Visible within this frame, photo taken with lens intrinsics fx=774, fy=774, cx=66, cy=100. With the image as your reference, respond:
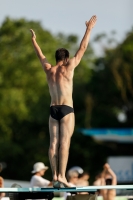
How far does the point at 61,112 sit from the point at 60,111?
0.02 meters

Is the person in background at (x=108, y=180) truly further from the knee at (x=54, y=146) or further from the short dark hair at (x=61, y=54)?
the short dark hair at (x=61, y=54)

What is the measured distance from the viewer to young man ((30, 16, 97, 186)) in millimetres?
11218

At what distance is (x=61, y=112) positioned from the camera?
11.3 m

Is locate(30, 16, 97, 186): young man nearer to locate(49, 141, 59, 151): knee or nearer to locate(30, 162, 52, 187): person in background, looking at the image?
locate(49, 141, 59, 151): knee

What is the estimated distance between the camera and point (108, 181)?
15.7 metres

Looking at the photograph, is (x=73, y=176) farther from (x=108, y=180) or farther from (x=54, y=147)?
(x=54, y=147)

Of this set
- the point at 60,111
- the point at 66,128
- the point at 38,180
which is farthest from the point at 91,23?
the point at 38,180

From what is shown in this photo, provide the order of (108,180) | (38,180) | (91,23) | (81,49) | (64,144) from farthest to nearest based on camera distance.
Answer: (38,180) → (108,180) → (91,23) → (81,49) → (64,144)

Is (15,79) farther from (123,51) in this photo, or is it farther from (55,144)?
(55,144)

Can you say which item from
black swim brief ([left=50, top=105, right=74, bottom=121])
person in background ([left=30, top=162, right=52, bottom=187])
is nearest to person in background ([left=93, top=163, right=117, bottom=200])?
person in background ([left=30, top=162, right=52, bottom=187])

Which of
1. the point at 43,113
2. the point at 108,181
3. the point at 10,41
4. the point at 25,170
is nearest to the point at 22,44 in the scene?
the point at 10,41

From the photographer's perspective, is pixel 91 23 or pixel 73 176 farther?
pixel 73 176

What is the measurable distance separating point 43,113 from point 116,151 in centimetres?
580

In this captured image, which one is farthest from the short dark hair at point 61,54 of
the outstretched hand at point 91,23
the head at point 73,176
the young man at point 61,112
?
the head at point 73,176
